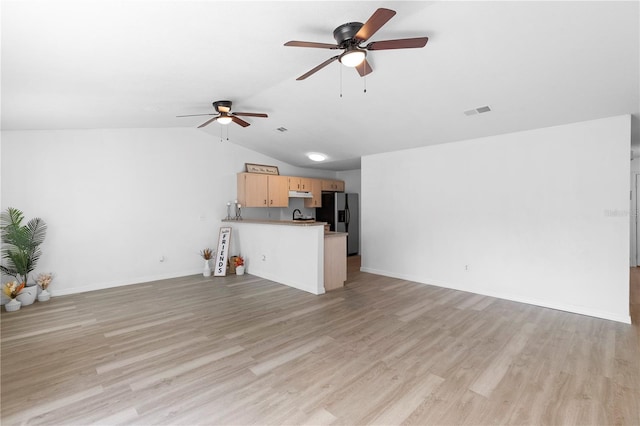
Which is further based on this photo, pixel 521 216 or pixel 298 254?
pixel 298 254

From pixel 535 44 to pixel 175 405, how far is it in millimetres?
4111

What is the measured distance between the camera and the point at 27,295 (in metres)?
4.46

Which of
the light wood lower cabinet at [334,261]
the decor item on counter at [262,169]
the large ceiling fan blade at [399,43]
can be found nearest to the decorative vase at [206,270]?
the decor item on counter at [262,169]

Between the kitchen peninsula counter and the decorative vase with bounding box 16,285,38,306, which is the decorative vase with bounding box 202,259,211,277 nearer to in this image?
the kitchen peninsula counter

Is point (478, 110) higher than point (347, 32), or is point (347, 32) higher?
point (347, 32)

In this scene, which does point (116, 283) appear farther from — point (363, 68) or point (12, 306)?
point (363, 68)

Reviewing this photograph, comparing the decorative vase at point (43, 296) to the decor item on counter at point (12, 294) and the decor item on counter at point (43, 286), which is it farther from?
the decor item on counter at point (12, 294)

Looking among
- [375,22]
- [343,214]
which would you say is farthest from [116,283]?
[375,22]

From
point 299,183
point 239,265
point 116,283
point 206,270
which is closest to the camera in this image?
point 116,283

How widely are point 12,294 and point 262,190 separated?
4.46 metres

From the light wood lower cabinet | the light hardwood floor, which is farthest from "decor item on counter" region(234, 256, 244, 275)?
the light wood lower cabinet

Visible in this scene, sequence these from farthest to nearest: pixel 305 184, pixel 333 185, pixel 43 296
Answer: pixel 333 185, pixel 305 184, pixel 43 296

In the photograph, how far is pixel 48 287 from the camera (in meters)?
4.79

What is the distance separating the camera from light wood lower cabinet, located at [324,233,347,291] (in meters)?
5.14
